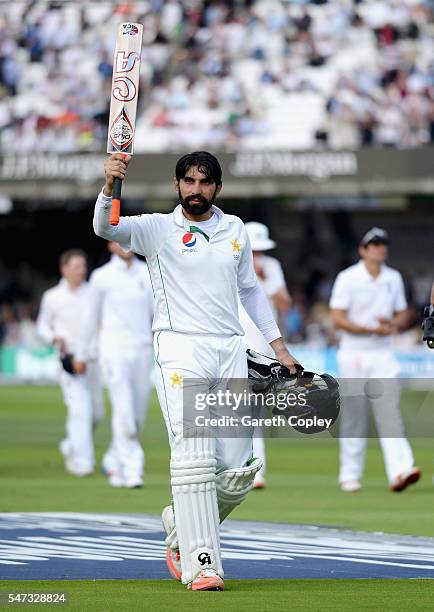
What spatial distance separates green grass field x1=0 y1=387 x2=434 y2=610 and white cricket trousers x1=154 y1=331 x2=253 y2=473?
2.24 feet

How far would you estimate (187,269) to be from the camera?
7.29 m

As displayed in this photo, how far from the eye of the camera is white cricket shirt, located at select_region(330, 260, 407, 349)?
13031 millimetres

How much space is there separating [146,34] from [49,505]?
2279 centimetres

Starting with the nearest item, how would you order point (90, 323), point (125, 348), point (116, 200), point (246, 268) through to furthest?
point (116, 200) → point (246, 268) → point (125, 348) → point (90, 323)

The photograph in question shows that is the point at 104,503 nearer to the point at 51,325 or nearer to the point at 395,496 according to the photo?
the point at 395,496

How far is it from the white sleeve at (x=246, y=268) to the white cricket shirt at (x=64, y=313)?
738 cm

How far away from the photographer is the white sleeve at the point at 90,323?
1338 centimetres

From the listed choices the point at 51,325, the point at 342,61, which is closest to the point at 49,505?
the point at 51,325

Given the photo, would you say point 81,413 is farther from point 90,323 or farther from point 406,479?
point 406,479

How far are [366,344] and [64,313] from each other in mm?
3553

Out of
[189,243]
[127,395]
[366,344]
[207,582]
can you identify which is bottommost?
[207,582]

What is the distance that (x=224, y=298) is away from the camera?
7.36 m

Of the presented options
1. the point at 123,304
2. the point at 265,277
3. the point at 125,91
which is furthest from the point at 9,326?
the point at 125,91

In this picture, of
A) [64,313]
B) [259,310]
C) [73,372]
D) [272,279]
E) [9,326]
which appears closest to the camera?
[259,310]
